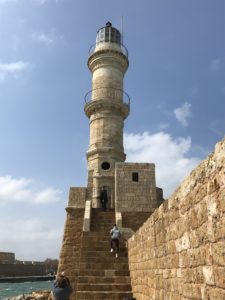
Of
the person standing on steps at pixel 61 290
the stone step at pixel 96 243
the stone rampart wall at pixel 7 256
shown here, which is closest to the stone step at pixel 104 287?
the stone step at pixel 96 243

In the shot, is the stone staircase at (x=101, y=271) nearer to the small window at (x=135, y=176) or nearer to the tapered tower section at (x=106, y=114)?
the small window at (x=135, y=176)

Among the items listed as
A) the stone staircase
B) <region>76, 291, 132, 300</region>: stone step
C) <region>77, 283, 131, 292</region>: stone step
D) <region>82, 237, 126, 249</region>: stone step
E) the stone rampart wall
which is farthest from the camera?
the stone rampart wall

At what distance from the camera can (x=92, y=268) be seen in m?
10.4

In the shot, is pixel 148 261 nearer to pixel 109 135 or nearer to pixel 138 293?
pixel 138 293

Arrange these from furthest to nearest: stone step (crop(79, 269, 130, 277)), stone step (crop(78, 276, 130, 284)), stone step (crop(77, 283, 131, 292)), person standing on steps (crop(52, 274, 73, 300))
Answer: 1. stone step (crop(79, 269, 130, 277))
2. stone step (crop(78, 276, 130, 284))
3. stone step (crop(77, 283, 131, 292))
4. person standing on steps (crop(52, 274, 73, 300))

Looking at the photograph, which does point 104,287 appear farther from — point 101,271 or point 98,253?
point 98,253

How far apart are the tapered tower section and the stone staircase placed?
22.0 feet

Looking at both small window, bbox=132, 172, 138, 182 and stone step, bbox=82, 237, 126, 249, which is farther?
small window, bbox=132, 172, 138, 182

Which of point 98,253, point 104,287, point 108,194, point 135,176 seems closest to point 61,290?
point 104,287

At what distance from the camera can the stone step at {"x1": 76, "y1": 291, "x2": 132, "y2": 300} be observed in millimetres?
8891

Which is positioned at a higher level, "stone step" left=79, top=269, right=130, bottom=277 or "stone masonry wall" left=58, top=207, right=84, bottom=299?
"stone masonry wall" left=58, top=207, right=84, bottom=299

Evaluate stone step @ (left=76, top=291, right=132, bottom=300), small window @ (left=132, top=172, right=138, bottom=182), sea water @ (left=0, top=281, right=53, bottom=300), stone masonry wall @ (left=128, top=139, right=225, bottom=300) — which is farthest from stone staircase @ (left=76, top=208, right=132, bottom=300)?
sea water @ (left=0, top=281, right=53, bottom=300)

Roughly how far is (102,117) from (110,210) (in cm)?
677

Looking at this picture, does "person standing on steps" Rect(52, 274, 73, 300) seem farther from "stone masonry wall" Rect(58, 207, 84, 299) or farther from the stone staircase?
"stone masonry wall" Rect(58, 207, 84, 299)
